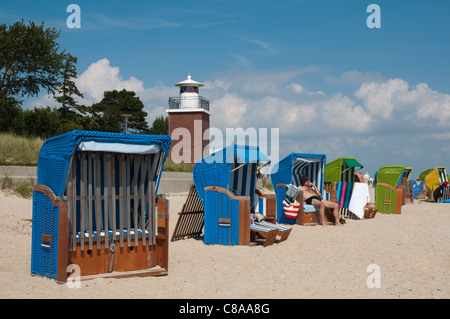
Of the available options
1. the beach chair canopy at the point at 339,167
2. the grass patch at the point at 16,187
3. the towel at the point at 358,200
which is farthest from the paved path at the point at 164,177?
the towel at the point at 358,200

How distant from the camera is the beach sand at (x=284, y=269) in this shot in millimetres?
5617

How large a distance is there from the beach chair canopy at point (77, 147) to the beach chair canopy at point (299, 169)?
6.92m

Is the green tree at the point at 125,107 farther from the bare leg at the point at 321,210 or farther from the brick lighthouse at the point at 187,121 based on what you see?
the bare leg at the point at 321,210

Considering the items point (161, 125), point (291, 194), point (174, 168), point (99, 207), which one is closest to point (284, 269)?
point (99, 207)

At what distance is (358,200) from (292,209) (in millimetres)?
3130

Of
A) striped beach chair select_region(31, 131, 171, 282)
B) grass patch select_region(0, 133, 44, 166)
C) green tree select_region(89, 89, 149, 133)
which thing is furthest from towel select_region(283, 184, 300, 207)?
green tree select_region(89, 89, 149, 133)

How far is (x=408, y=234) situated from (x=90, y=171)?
750 cm

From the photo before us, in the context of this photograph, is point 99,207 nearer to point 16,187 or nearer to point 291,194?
point 291,194

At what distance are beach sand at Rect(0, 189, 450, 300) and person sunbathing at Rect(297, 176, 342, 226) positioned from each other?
1528mm

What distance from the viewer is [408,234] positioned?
417 inches

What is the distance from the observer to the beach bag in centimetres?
1245

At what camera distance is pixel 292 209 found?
1248 cm

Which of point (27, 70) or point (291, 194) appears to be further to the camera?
point (27, 70)

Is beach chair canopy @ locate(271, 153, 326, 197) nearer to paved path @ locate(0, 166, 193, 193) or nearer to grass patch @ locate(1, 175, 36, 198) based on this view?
grass patch @ locate(1, 175, 36, 198)
